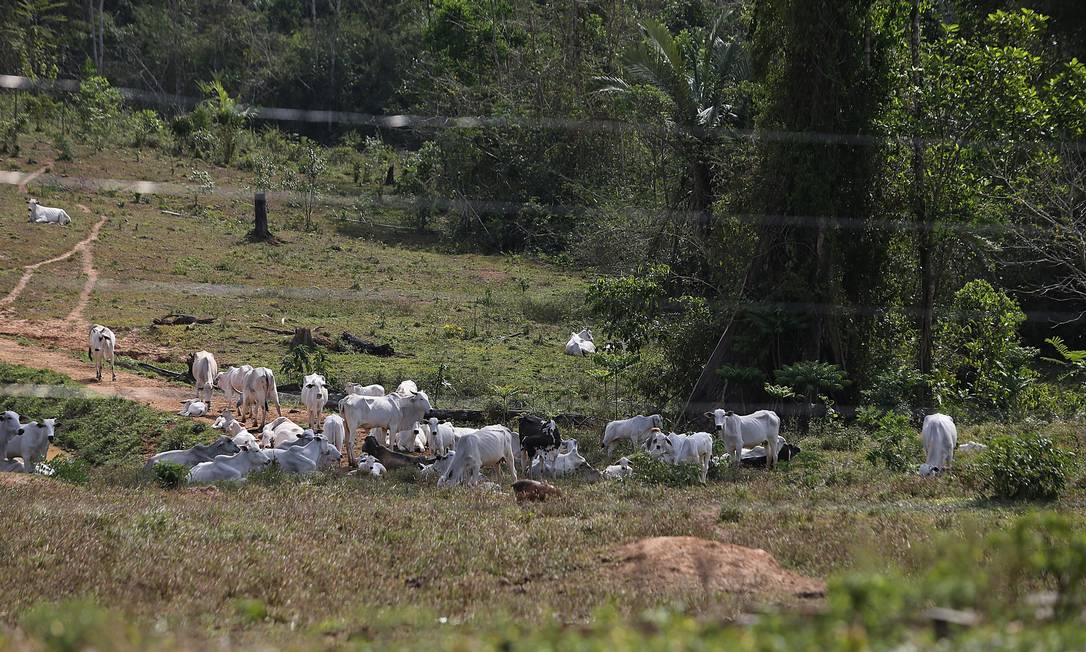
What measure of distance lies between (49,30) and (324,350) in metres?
39.8

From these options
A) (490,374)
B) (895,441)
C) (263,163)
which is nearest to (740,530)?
(895,441)

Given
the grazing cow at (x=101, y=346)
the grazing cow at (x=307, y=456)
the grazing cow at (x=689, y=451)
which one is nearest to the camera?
the grazing cow at (x=689, y=451)

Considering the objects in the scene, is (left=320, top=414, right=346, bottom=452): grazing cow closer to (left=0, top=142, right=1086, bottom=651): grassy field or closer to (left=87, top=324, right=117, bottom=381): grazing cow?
(left=0, top=142, right=1086, bottom=651): grassy field

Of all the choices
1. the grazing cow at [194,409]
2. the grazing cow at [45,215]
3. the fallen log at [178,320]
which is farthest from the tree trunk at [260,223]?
the grazing cow at [194,409]

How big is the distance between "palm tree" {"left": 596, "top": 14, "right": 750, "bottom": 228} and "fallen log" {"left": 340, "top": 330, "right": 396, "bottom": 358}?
6630 mm

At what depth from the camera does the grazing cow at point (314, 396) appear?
18.2 m

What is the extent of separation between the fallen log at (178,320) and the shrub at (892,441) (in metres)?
14.5

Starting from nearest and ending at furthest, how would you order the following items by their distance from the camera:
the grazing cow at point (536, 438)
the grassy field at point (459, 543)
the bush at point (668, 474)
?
the grassy field at point (459, 543) → the bush at point (668, 474) → the grazing cow at point (536, 438)

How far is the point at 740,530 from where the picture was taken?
33.3 ft

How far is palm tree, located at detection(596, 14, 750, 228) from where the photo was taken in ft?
71.7

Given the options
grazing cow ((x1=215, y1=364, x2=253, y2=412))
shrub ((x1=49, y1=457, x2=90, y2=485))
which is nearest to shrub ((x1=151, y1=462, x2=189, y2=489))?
shrub ((x1=49, y1=457, x2=90, y2=485))

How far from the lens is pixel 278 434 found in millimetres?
16688

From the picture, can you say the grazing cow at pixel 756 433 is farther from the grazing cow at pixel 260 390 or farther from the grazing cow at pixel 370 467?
the grazing cow at pixel 260 390

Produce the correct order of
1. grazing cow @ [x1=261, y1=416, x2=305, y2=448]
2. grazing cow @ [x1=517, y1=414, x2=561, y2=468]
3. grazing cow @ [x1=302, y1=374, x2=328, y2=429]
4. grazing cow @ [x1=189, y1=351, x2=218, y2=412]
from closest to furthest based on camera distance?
grazing cow @ [x1=517, y1=414, x2=561, y2=468] → grazing cow @ [x1=261, y1=416, x2=305, y2=448] → grazing cow @ [x1=302, y1=374, x2=328, y2=429] → grazing cow @ [x1=189, y1=351, x2=218, y2=412]
